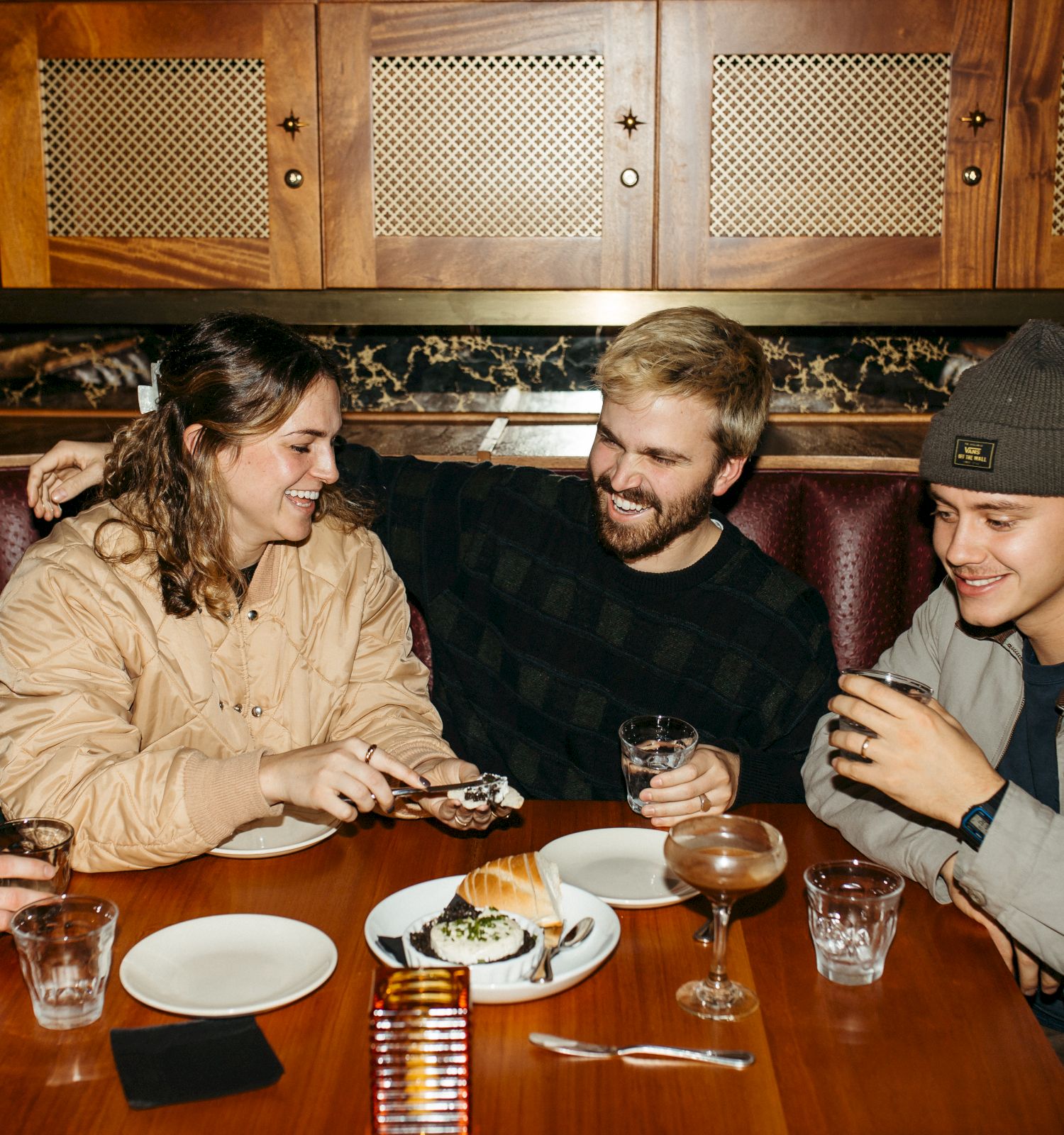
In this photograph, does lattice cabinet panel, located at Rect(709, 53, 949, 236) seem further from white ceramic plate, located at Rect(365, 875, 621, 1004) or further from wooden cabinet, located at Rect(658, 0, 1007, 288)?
white ceramic plate, located at Rect(365, 875, 621, 1004)

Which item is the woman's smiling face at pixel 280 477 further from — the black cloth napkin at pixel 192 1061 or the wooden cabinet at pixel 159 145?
the wooden cabinet at pixel 159 145

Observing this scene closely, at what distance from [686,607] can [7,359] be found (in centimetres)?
262

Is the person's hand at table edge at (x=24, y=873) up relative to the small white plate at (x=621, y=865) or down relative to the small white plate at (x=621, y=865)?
up

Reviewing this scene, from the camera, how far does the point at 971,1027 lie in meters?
1.11

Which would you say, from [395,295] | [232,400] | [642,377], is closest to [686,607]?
[642,377]

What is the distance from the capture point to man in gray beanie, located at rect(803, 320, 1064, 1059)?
129 cm

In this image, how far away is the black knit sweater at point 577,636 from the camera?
199 cm

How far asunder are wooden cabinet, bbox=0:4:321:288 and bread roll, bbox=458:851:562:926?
213 centimetres

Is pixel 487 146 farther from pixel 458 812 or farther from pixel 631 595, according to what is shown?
pixel 458 812

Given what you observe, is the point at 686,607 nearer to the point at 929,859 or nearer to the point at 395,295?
the point at 929,859

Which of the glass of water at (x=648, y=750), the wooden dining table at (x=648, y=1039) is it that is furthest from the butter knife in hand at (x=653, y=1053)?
the glass of water at (x=648, y=750)

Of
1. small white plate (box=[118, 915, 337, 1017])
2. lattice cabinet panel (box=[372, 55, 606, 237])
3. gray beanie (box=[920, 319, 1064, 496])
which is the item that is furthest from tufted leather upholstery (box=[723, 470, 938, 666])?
small white plate (box=[118, 915, 337, 1017])

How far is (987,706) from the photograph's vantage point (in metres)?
1.72

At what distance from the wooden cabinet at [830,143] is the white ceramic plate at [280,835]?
74.1 inches
